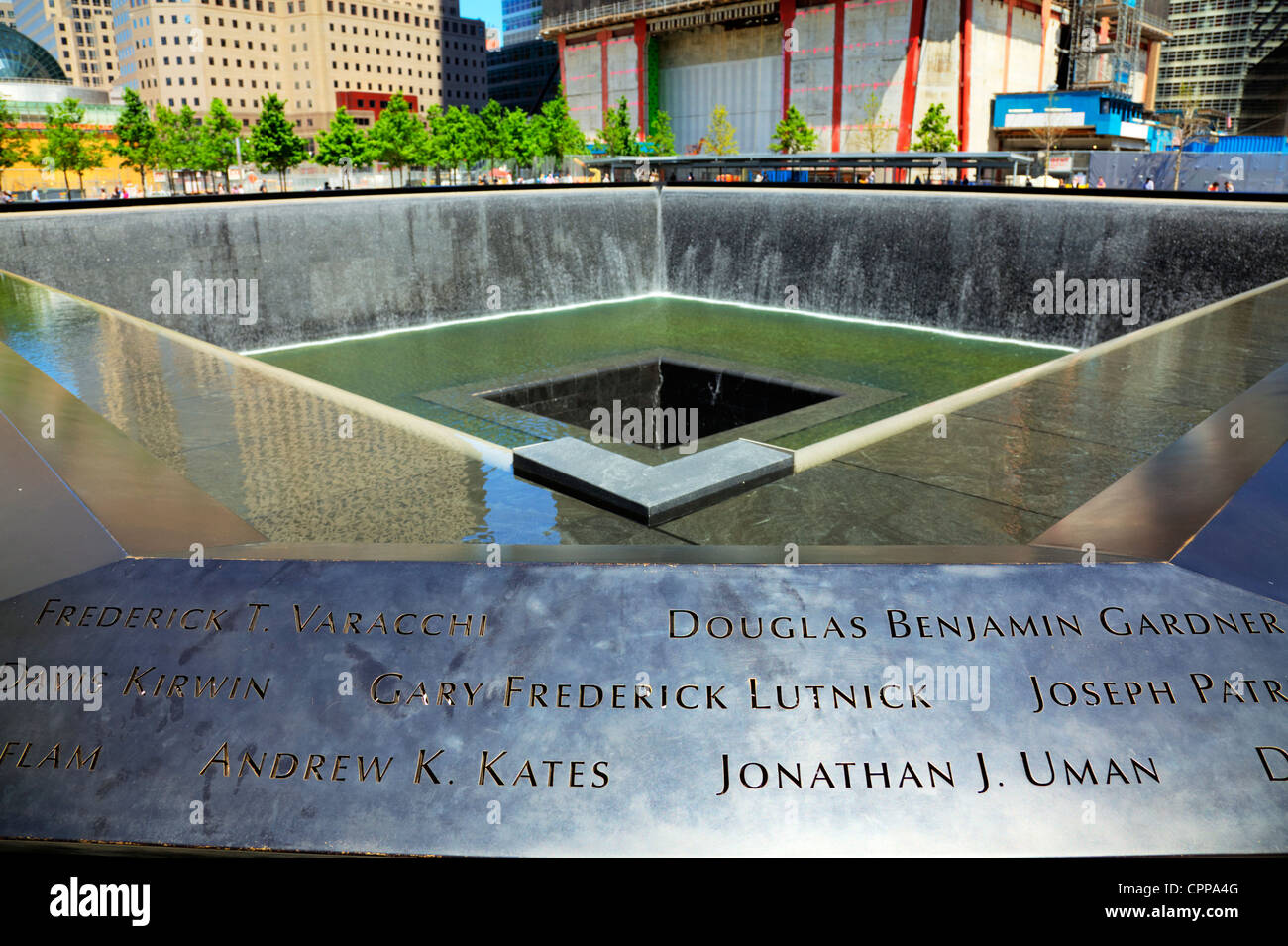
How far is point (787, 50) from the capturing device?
51.3 meters

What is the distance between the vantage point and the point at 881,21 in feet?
157

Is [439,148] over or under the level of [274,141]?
over

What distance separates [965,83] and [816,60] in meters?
7.60

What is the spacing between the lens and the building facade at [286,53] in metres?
91.0

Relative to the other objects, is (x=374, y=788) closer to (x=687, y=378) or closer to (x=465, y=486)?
(x=465, y=486)

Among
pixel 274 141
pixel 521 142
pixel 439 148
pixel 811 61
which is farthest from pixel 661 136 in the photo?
pixel 274 141

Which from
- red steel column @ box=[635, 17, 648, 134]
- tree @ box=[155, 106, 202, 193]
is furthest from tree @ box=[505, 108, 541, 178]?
tree @ box=[155, 106, 202, 193]

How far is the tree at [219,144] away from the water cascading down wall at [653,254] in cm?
3654

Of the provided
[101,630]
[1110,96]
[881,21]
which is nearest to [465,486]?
[101,630]

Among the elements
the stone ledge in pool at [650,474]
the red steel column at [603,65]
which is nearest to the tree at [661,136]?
the red steel column at [603,65]

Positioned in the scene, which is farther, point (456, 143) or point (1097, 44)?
point (1097, 44)

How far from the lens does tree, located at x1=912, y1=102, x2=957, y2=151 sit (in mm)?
45688

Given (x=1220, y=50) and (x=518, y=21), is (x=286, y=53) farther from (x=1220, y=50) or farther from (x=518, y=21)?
(x=1220, y=50)

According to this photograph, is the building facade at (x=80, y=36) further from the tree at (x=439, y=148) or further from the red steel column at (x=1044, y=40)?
the red steel column at (x=1044, y=40)
